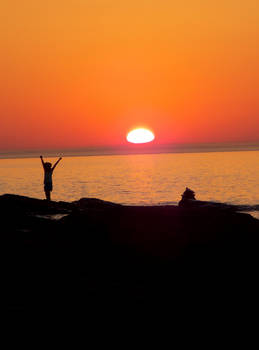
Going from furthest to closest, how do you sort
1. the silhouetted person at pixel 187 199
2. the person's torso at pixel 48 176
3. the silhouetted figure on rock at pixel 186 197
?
the silhouetted figure on rock at pixel 186 197 → the silhouetted person at pixel 187 199 → the person's torso at pixel 48 176

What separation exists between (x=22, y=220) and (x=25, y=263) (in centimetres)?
958

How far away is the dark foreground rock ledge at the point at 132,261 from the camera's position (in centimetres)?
959

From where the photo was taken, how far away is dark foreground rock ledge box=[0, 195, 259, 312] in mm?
9594

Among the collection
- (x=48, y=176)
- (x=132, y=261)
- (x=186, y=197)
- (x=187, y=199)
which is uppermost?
(x=48, y=176)

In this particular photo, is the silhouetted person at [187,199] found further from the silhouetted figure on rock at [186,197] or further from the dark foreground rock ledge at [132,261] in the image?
the dark foreground rock ledge at [132,261]

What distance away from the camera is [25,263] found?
40.1ft

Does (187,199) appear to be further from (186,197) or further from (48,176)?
(48,176)

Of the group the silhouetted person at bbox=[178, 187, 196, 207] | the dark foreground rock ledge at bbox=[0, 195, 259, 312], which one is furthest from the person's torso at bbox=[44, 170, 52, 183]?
the dark foreground rock ledge at bbox=[0, 195, 259, 312]

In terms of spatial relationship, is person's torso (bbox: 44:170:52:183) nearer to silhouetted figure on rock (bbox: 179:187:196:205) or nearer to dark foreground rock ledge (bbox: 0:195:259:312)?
silhouetted figure on rock (bbox: 179:187:196:205)

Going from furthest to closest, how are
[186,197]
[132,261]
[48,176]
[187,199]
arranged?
[186,197] → [187,199] → [48,176] → [132,261]

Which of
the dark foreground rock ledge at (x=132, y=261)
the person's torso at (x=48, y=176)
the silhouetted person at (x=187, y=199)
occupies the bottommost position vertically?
the silhouetted person at (x=187, y=199)

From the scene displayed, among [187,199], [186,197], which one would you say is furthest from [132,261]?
[186,197]

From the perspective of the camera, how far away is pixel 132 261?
488 inches

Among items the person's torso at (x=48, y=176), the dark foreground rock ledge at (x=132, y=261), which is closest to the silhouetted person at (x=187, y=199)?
the person's torso at (x=48, y=176)
